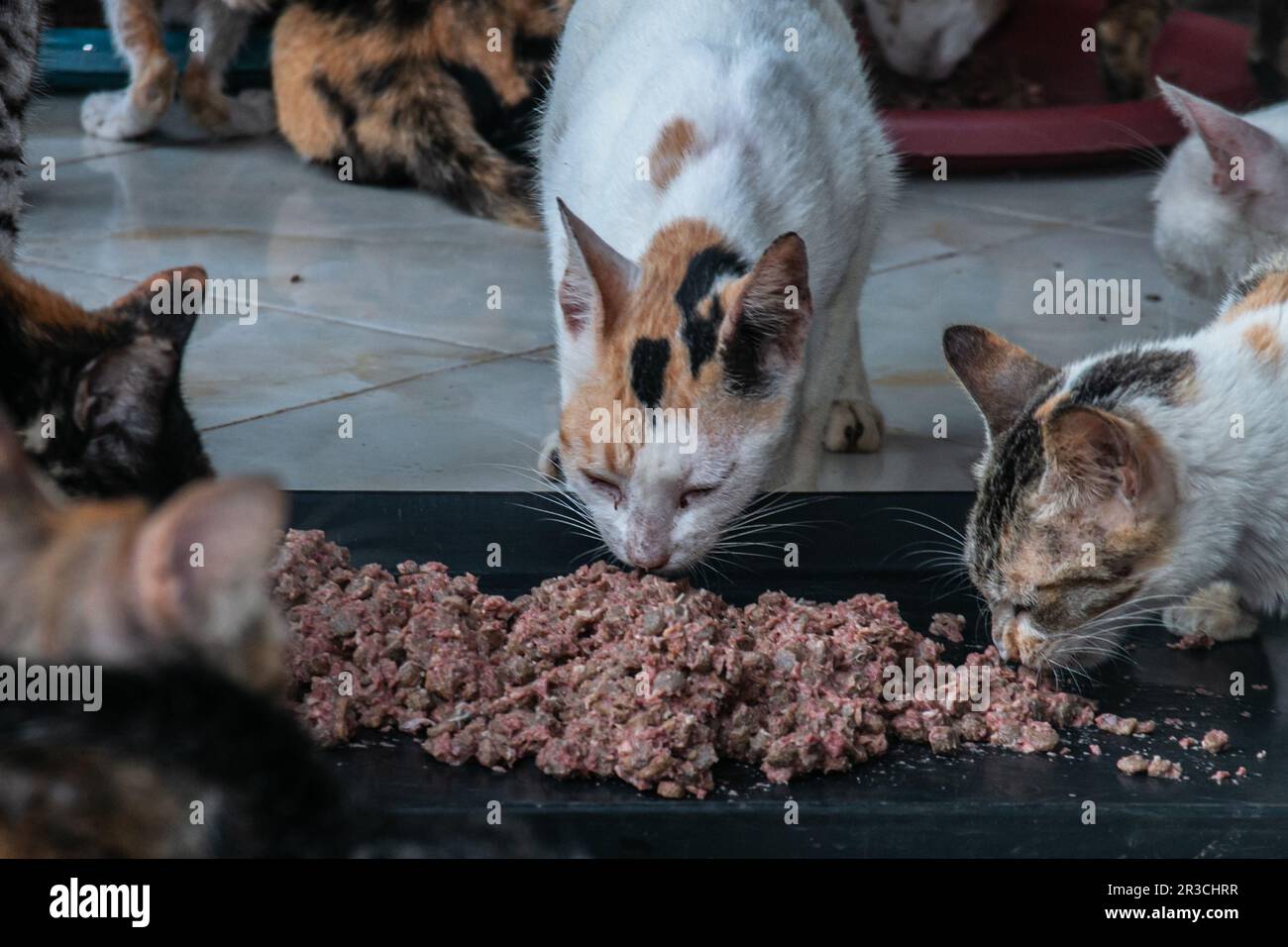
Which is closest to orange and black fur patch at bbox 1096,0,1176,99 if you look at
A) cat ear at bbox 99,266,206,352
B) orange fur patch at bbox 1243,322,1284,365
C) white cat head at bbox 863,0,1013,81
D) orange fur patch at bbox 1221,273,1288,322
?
white cat head at bbox 863,0,1013,81

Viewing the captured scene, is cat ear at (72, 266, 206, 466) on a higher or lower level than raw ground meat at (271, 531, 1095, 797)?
higher

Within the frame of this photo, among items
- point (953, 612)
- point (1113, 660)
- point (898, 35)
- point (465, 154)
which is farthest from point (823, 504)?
point (898, 35)

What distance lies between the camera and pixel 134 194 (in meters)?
4.32

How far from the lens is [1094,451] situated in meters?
1.72

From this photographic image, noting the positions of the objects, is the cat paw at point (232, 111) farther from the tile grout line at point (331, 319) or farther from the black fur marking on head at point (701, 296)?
the black fur marking on head at point (701, 296)

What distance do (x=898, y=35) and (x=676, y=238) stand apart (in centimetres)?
331

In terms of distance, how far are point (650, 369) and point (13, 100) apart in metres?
1.08

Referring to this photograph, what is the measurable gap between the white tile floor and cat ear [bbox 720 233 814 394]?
2.56 feet

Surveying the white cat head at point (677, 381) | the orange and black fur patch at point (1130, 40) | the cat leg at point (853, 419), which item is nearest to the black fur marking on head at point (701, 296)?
the white cat head at point (677, 381)

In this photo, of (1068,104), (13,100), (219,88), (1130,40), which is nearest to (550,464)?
(13,100)

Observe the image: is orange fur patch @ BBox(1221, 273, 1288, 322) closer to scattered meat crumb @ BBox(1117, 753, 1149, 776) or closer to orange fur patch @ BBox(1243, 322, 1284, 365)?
orange fur patch @ BBox(1243, 322, 1284, 365)

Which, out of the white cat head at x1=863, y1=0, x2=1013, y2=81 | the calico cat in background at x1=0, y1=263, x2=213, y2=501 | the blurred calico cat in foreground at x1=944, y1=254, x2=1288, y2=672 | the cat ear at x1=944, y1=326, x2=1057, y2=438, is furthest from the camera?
the white cat head at x1=863, y1=0, x2=1013, y2=81

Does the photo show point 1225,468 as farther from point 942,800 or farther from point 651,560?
point 651,560

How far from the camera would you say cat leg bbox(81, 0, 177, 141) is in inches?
174
